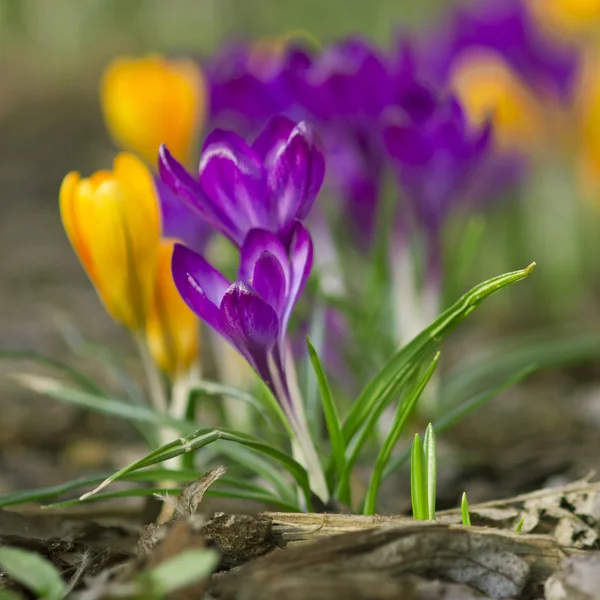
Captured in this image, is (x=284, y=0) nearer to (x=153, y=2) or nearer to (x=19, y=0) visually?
(x=153, y=2)

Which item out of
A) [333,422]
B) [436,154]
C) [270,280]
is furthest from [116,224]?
[436,154]

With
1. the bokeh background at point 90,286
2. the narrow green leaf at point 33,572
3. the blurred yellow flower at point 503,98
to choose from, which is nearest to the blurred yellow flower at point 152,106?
the bokeh background at point 90,286

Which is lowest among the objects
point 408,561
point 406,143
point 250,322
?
point 408,561

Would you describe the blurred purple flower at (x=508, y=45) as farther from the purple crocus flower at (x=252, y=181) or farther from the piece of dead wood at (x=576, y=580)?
the piece of dead wood at (x=576, y=580)

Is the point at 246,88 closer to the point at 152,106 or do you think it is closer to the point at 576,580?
the point at 152,106

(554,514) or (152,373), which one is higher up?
(152,373)

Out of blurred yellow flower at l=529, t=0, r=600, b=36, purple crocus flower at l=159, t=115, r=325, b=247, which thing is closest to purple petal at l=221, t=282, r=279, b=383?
purple crocus flower at l=159, t=115, r=325, b=247
